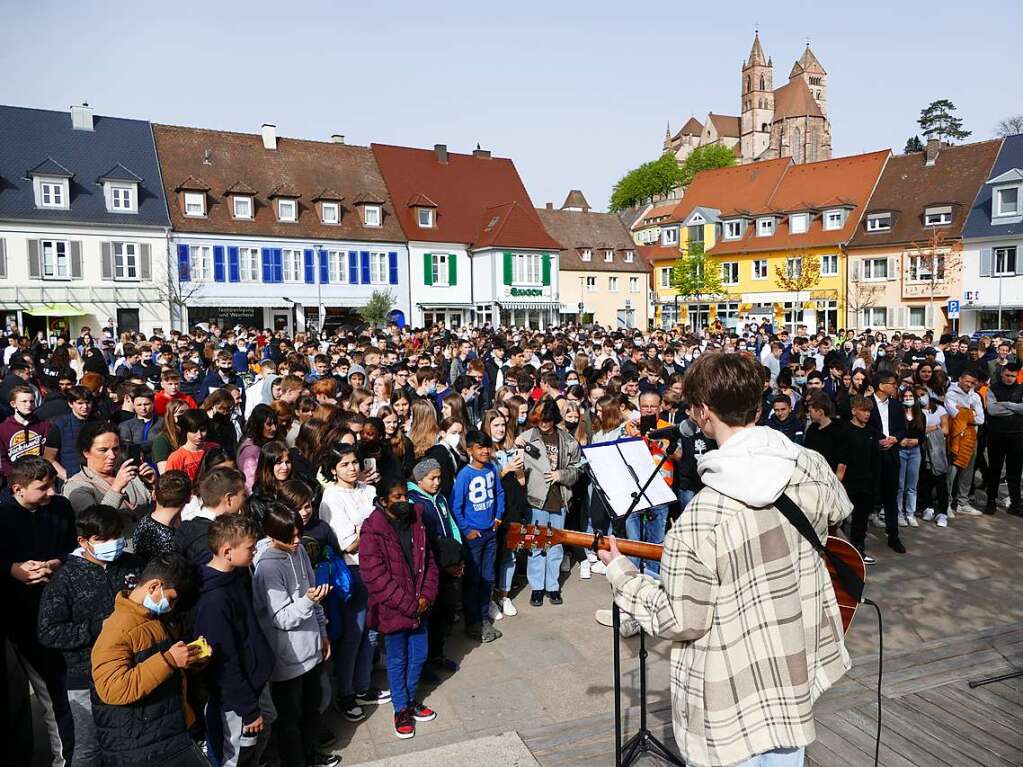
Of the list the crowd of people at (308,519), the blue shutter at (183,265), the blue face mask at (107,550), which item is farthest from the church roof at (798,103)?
the blue face mask at (107,550)

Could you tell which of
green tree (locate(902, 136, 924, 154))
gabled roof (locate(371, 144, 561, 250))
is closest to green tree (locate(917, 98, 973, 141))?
green tree (locate(902, 136, 924, 154))

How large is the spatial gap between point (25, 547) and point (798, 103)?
102421 millimetres

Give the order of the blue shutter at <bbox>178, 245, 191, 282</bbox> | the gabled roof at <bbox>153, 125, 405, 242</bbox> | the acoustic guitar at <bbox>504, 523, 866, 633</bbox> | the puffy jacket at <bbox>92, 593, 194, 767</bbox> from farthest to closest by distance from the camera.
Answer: the gabled roof at <bbox>153, 125, 405, 242</bbox> < the blue shutter at <bbox>178, 245, 191, 282</bbox> < the puffy jacket at <bbox>92, 593, 194, 767</bbox> < the acoustic guitar at <bbox>504, 523, 866, 633</bbox>

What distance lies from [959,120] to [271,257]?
71.7 meters

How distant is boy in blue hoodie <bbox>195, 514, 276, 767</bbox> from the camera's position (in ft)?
12.9

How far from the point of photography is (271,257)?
37625 mm

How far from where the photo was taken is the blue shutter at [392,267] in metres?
40.7

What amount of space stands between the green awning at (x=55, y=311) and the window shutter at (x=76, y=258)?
4.70 feet

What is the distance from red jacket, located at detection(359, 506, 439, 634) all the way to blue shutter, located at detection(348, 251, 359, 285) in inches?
1407

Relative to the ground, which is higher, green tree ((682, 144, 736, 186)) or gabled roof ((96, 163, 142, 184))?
green tree ((682, 144, 736, 186))

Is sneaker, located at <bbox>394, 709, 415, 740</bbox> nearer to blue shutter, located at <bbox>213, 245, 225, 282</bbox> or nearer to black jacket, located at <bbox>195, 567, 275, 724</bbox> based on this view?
black jacket, located at <bbox>195, 567, 275, 724</bbox>

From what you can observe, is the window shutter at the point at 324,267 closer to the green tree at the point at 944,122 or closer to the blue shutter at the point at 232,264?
the blue shutter at the point at 232,264

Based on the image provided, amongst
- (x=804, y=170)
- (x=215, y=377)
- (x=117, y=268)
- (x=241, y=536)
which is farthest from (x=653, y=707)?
(x=804, y=170)

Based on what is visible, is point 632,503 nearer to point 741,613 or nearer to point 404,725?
point 741,613
